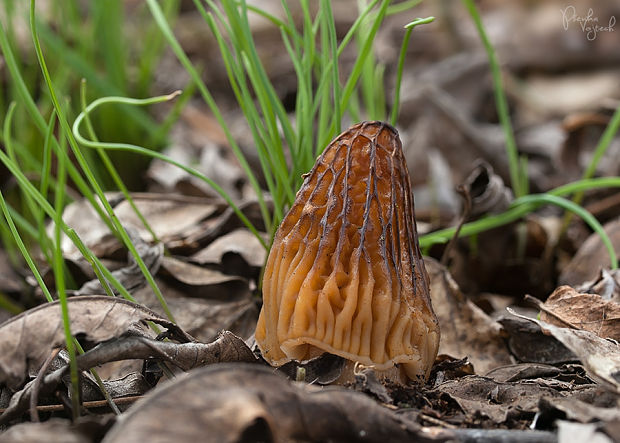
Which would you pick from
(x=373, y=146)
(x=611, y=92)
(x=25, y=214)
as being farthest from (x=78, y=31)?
(x=611, y=92)

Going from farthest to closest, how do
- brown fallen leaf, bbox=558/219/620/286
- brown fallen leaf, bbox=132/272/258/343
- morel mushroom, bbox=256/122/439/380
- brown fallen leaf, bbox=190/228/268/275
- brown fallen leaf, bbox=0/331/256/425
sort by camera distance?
brown fallen leaf, bbox=558/219/620/286 → brown fallen leaf, bbox=190/228/268/275 → brown fallen leaf, bbox=132/272/258/343 → morel mushroom, bbox=256/122/439/380 → brown fallen leaf, bbox=0/331/256/425

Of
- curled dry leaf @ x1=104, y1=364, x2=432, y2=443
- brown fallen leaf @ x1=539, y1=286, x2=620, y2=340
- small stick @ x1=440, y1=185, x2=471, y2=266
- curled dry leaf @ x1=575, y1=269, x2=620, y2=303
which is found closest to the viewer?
curled dry leaf @ x1=104, y1=364, x2=432, y2=443

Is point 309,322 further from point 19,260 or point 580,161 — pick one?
point 580,161

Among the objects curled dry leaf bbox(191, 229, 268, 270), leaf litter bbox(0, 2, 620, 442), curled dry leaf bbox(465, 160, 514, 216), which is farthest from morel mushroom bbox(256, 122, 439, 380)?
curled dry leaf bbox(465, 160, 514, 216)

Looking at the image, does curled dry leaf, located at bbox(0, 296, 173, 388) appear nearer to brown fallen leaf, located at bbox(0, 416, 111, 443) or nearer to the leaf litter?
the leaf litter

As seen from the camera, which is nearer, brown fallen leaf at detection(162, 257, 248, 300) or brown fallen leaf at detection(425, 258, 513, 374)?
brown fallen leaf at detection(425, 258, 513, 374)
